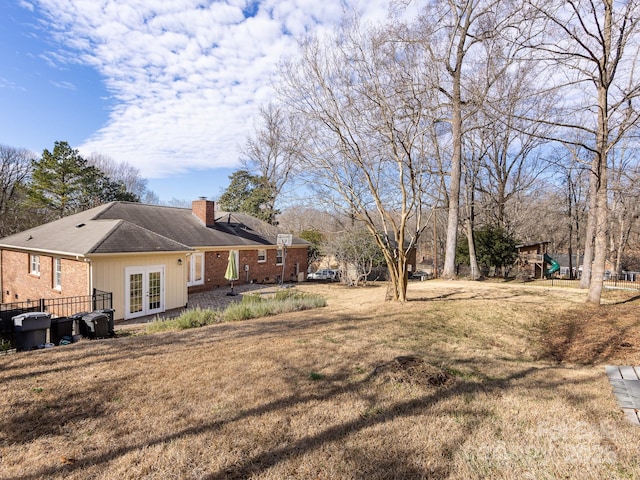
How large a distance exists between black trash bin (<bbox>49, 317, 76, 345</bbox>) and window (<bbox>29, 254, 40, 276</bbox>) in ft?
27.2

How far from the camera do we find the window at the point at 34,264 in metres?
14.5

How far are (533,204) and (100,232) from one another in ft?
104

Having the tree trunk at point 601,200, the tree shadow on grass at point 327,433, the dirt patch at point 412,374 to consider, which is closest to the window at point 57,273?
the tree shadow on grass at point 327,433

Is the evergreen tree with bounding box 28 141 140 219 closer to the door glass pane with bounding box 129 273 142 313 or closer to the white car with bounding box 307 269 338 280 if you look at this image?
the white car with bounding box 307 269 338 280

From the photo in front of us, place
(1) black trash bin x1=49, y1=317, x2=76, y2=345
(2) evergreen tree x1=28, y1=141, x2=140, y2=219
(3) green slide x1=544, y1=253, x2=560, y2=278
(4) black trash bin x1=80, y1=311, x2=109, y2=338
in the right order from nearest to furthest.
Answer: (1) black trash bin x1=49, y1=317, x2=76, y2=345
(4) black trash bin x1=80, y1=311, x2=109, y2=338
(3) green slide x1=544, y1=253, x2=560, y2=278
(2) evergreen tree x1=28, y1=141, x2=140, y2=219

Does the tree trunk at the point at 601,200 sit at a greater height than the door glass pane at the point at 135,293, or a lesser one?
greater

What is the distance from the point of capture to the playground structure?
22.2 m

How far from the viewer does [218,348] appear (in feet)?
21.0

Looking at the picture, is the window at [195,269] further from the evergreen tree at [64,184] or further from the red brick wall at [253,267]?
the evergreen tree at [64,184]

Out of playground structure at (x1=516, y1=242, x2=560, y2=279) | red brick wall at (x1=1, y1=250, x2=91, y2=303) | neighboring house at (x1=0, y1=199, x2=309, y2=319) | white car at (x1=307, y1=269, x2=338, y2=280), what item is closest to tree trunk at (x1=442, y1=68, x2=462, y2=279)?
playground structure at (x1=516, y1=242, x2=560, y2=279)

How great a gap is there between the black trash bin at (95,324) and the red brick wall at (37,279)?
3.18 meters

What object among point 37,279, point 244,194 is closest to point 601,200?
point 37,279

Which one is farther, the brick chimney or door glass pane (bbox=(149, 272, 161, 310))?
the brick chimney

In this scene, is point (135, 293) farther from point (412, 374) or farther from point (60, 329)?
point (412, 374)
